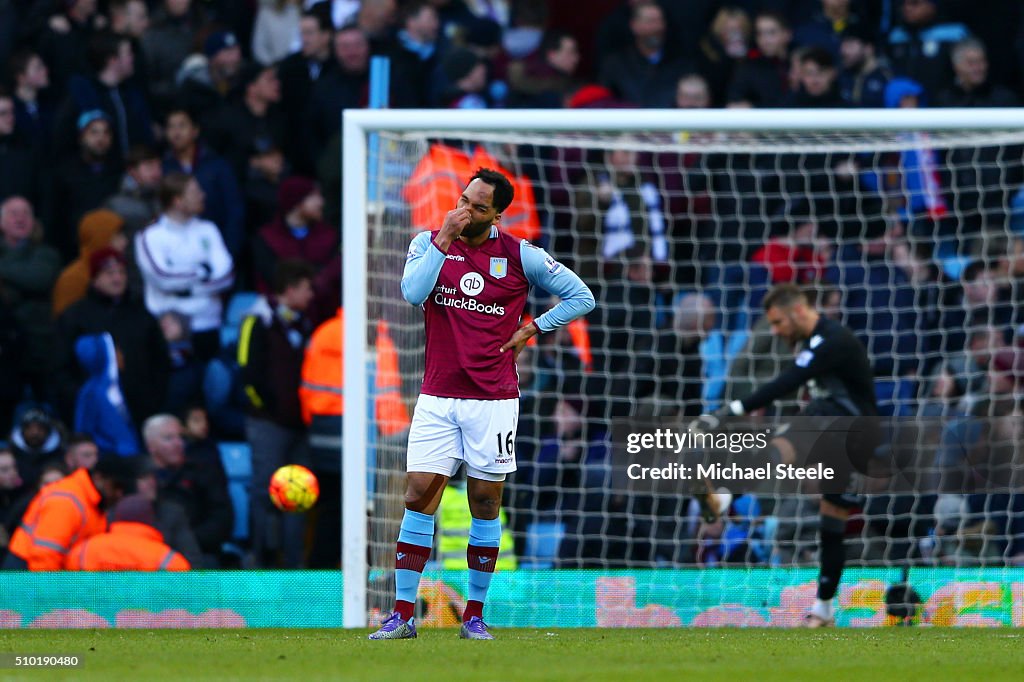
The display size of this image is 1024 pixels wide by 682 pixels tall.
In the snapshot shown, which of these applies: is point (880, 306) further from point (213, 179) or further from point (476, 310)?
point (213, 179)

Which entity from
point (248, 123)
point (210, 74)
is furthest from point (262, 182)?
point (210, 74)

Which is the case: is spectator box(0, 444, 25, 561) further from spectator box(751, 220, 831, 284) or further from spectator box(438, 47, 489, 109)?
spectator box(751, 220, 831, 284)

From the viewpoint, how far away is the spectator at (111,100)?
11.1m

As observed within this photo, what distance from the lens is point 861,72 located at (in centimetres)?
1138

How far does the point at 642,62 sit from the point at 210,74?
322 centimetres

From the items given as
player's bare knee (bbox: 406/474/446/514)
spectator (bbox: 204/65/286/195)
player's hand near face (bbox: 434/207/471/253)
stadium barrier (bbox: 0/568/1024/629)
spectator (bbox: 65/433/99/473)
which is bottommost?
stadium barrier (bbox: 0/568/1024/629)

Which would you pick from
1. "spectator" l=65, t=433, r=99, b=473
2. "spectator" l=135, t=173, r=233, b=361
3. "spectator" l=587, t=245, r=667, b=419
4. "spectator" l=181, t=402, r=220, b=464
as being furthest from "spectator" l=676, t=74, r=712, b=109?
"spectator" l=65, t=433, r=99, b=473

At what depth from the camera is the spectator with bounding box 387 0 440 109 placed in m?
11.2

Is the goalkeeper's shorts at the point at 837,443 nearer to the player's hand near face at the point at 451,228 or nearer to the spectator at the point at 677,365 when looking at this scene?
the spectator at the point at 677,365

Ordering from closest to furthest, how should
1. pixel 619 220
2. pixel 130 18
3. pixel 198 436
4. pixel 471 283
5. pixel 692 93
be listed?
pixel 471 283 → pixel 198 436 → pixel 619 220 → pixel 692 93 → pixel 130 18

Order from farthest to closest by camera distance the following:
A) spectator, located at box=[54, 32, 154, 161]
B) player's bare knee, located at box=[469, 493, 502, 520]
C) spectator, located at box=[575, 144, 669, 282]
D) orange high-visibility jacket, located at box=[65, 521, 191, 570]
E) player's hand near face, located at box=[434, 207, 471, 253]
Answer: spectator, located at box=[54, 32, 154, 161]
spectator, located at box=[575, 144, 669, 282]
orange high-visibility jacket, located at box=[65, 521, 191, 570]
player's bare knee, located at box=[469, 493, 502, 520]
player's hand near face, located at box=[434, 207, 471, 253]

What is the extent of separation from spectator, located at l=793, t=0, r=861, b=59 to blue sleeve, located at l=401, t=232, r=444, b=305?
6.12 m

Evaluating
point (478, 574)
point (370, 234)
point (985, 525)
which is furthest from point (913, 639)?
point (370, 234)

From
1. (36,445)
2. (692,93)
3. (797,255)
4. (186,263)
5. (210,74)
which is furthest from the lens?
(210,74)
